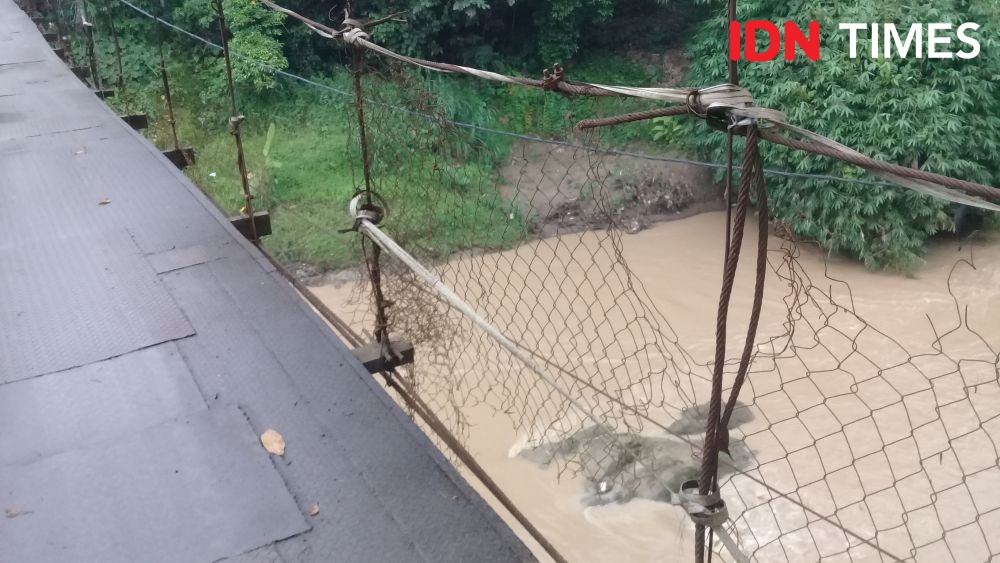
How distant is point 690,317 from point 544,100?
400cm

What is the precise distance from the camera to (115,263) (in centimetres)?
268

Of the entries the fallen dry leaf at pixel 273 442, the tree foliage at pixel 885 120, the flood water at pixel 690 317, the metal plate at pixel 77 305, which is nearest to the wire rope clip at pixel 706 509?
the fallen dry leaf at pixel 273 442

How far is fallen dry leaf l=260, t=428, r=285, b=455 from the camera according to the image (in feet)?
5.73

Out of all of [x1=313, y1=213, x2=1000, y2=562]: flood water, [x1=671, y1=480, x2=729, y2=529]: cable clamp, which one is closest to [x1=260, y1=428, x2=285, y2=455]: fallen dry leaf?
[x1=671, y1=480, x2=729, y2=529]: cable clamp

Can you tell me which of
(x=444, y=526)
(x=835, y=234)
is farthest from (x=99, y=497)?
(x=835, y=234)

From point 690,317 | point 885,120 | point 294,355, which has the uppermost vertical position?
point 294,355

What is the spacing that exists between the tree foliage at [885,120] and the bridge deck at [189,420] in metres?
5.65

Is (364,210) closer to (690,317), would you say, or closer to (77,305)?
(77,305)

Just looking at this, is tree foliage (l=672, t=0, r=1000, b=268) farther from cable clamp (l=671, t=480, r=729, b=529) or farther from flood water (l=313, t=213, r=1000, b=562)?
cable clamp (l=671, t=480, r=729, b=529)

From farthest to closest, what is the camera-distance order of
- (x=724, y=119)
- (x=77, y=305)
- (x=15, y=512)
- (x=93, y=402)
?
(x=77, y=305) → (x=93, y=402) → (x=15, y=512) → (x=724, y=119)

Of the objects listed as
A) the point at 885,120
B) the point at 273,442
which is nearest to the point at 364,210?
the point at 273,442

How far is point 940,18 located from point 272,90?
285 inches

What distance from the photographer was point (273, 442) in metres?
1.77

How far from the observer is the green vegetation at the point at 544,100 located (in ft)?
23.6
